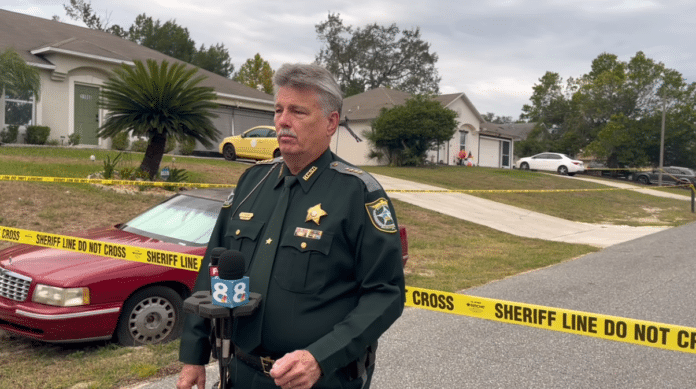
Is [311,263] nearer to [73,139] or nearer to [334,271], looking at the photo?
[334,271]

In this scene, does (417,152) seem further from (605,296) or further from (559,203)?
(605,296)

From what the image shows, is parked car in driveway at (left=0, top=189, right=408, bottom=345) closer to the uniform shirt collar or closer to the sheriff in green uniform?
the sheriff in green uniform

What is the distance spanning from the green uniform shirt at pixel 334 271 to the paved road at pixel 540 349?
2.63 metres

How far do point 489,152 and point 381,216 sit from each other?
42.7m

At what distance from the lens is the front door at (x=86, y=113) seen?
22.6 meters

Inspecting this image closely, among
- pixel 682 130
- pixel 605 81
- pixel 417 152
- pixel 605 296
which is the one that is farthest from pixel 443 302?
pixel 605 81

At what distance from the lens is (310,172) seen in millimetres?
2188

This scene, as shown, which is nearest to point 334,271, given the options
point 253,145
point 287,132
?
point 287,132

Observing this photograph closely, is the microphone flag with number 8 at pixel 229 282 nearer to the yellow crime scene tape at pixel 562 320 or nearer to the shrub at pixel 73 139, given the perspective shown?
the yellow crime scene tape at pixel 562 320

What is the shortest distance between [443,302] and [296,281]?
198cm

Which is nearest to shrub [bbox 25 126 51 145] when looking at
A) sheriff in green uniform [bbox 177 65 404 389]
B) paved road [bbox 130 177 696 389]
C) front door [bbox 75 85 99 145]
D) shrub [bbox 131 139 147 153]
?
front door [bbox 75 85 99 145]

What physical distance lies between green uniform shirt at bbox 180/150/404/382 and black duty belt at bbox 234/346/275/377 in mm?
37

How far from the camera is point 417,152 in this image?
31.8 m

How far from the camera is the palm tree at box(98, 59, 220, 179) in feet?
41.2
